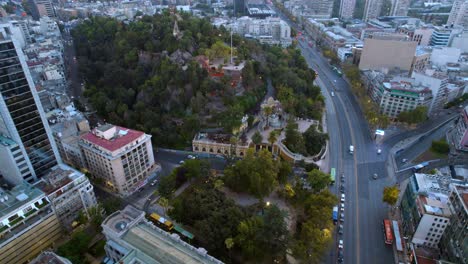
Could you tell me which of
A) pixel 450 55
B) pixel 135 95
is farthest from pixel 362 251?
pixel 450 55

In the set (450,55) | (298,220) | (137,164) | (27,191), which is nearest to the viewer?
(27,191)

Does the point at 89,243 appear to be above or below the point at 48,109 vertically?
below

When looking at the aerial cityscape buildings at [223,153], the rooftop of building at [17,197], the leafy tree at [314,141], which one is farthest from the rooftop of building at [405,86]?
the rooftop of building at [17,197]

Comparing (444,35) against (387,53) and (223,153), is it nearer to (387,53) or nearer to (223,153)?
(387,53)

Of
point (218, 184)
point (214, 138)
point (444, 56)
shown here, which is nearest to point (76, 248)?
point (218, 184)

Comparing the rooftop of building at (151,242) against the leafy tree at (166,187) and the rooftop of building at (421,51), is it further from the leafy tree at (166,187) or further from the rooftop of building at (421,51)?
the rooftop of building at (421,51)

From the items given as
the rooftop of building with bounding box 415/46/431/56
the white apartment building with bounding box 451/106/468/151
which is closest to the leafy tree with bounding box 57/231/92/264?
the white apartment building with bounding box 451/106/468/151

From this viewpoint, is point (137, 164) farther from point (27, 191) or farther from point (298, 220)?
point (298, 220)

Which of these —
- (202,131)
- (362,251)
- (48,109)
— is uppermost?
(48,109)
